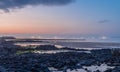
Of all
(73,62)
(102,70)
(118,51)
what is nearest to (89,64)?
(73,62)

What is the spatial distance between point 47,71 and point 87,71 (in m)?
4.40

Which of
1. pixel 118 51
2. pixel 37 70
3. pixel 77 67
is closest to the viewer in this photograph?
pixel 37 70

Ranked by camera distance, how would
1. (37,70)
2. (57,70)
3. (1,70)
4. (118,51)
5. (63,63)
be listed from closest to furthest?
(1,70) → (37,70) → (57,70) → (63,63) → (118,51)

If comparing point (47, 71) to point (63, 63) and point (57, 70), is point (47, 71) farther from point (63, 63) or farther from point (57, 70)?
point (63, 63)

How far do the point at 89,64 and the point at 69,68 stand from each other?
4912 millimetres

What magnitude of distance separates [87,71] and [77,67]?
10.7 ft

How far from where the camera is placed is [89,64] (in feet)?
126

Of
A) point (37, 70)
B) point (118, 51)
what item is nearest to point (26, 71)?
point (37, 70)

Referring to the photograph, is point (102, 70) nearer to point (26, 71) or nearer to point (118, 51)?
point (26, 71)

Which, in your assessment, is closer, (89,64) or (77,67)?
(77,67)

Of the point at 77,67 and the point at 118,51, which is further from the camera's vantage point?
the point at 118,51

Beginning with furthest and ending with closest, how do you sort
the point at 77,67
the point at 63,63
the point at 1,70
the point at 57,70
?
the point at 63,63 → the point at 77,67 → the point at 57,70 → the point at 1,70

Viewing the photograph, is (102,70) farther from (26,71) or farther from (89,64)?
(26,71)

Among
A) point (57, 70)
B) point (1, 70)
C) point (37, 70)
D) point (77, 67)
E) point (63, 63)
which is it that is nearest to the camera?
point (1, 70)
